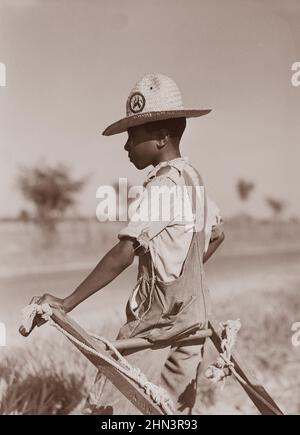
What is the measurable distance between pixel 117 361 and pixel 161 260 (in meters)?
0.31

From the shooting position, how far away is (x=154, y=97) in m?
1.88

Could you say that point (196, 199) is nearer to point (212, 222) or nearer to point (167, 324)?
point (212, 222)

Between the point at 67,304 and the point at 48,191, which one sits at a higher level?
the point at 48,191

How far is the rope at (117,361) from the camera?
5.59 ft

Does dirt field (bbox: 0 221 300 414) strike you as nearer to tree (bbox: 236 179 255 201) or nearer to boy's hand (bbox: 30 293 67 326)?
tree (bbox: 236 179 255 201)

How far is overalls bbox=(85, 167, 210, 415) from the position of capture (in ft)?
6.03

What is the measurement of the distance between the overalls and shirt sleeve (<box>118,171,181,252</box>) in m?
0.08

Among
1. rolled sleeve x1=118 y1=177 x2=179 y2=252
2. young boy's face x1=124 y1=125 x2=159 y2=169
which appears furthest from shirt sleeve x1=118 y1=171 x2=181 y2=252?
young boy's face x1=124 y1=125 x2=159 y2=169

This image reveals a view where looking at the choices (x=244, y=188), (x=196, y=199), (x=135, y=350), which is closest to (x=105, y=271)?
(x=135, y=350)

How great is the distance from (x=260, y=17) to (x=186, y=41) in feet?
0.89

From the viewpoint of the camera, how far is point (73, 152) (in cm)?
219

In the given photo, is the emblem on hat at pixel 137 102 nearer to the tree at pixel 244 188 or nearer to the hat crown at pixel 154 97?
the hat crown at pixel 154 97

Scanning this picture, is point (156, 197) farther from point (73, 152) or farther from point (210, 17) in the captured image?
point (210, 17)
